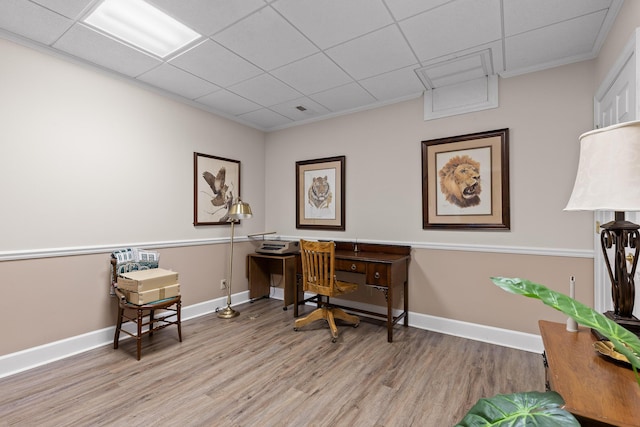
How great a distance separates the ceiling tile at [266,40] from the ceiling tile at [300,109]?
89cm

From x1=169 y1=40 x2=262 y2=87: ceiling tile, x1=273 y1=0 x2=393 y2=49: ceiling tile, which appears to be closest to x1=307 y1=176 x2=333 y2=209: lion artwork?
x1=169 y1=40 x2=262 y2=87: ceiling tile

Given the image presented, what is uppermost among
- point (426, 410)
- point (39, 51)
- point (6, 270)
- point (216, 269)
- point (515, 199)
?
point (39, 51)

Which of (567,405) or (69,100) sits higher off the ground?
(69,100)

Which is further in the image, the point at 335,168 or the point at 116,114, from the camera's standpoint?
the point at 335,168

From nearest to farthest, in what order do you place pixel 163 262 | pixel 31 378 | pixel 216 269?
pixel 31 378 → pixel 163 262 → pixel 216 269

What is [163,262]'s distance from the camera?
128 inches

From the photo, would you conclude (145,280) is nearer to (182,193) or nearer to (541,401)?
(182,193)

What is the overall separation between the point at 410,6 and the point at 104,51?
248 cm

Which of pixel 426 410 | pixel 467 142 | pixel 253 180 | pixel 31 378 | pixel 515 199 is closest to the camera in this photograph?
pixel 426 410

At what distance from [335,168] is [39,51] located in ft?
9.85

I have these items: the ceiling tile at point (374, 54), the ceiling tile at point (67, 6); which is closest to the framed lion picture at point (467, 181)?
the ceiling tile at point (374, 54)

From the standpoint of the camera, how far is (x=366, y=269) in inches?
117

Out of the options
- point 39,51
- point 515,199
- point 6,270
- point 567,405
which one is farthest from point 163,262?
point 515,199

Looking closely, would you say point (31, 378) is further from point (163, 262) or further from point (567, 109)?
point (567, 109)
